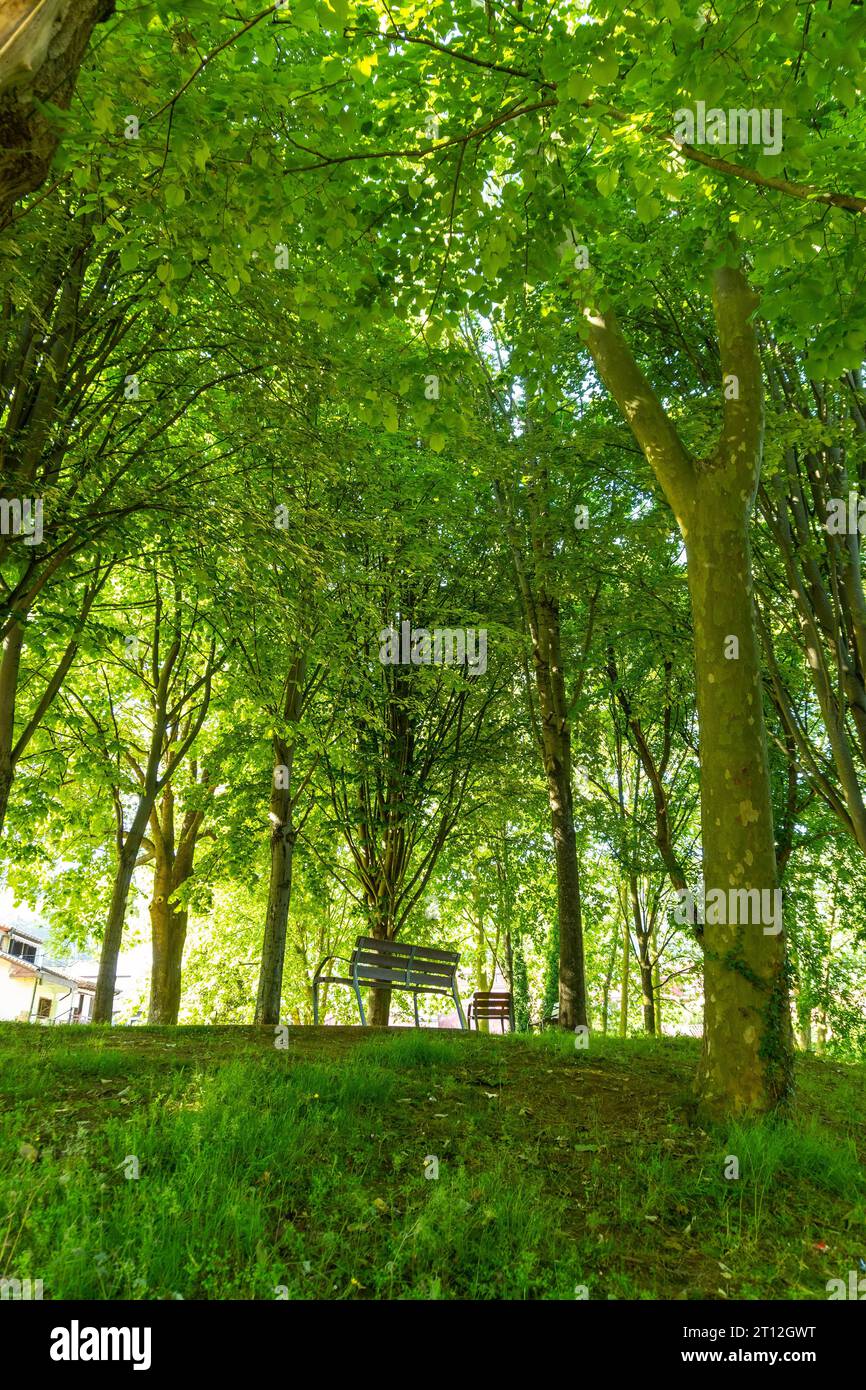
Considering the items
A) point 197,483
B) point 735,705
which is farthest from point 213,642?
point 735,705

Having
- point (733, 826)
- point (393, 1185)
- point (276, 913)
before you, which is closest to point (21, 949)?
point (276, 913)

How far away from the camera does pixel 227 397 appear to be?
8820mm

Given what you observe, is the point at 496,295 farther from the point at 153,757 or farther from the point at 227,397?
the point at 153,757

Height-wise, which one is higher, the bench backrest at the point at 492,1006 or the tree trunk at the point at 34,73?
the tree trunk at the point at 34,73

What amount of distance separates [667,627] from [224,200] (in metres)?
8.77

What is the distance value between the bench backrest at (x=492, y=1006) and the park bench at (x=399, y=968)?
5.23 m

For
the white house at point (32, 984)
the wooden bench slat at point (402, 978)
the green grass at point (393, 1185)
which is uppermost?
the wooden bench slat at point (402, 978)

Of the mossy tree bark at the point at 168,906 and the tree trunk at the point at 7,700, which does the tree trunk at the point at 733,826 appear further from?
the mossy tree bark at the point at 168,906

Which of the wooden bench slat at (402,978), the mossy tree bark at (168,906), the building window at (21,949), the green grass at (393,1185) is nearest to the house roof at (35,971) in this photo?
the building window at (21,949)

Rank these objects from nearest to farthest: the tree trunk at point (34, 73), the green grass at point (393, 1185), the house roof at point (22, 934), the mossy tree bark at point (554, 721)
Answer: the tree trunk at point (34, 73)
the green grass at point (393, 1185)
the mossy tree bark at point (554, 721)
the house roof at point (22, 934)

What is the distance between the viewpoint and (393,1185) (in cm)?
403

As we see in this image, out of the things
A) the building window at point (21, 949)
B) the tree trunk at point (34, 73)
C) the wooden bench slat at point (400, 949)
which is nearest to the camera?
the tree trunk at point (34, 73)

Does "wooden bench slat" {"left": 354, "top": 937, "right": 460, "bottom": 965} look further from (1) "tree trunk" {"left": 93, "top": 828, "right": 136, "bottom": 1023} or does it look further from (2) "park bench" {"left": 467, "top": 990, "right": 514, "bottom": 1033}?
(2) "park bench" {"left": 467, "top": 990, "right": 514, "bottom": 1033}

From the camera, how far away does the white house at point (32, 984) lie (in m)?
45.5
